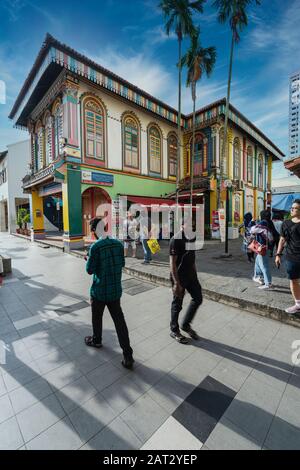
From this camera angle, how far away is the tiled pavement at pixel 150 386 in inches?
68.8

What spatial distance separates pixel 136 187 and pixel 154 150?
3252 millimetres

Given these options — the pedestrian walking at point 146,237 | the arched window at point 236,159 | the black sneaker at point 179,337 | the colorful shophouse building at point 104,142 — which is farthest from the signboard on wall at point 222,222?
the black sneaker at point 179,337

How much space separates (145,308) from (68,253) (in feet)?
24.3

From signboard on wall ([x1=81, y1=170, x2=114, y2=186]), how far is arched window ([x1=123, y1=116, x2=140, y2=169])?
1597mm

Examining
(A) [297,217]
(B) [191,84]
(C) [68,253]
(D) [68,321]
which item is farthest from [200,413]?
(B) [191,84]

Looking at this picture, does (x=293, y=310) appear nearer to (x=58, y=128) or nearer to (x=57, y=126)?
(x=58, y=128)

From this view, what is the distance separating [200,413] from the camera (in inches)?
76.6

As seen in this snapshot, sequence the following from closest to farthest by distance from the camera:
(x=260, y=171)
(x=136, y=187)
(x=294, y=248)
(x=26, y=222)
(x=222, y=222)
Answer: (x=294, y=248) → (x=136, y=187) → (x=222, y=222) → (x=26, y=222) → (x=260, y=171)

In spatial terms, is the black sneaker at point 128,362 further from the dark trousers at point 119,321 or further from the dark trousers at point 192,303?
the dark trousers at point 192,303

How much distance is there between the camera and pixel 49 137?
42.1ft

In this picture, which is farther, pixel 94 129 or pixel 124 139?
pixel 124 139

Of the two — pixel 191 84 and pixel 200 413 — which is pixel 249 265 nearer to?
pixel 200 413

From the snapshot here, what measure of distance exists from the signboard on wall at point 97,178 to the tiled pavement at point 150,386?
325 inches

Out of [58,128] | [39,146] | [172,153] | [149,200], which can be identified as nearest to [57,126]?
[58,128]
